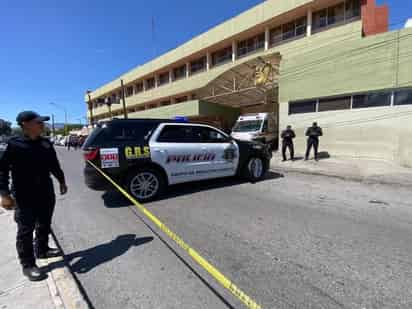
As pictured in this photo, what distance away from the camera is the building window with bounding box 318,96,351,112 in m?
10.3

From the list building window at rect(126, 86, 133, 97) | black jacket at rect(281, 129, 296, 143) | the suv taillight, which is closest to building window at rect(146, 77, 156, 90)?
building window at rect(126, 86, 133, 97)

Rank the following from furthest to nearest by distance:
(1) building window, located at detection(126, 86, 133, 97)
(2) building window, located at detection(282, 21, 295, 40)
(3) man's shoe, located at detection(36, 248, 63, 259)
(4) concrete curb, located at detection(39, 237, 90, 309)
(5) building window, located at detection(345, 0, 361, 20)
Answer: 1. (1) building window, located at detection(126, 86, 133, 97)
2. (2) building window, located at detection(282, 21, 295, 40)
3. (5) building window, located at detection(345, 0, 361, 20)
4. (3) man's shoe, located at detection(36, 248, 63, 259)
5. (4) concrete curb, located at detection(39, 237, 90, 309)

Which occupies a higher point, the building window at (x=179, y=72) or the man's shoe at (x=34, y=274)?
the building window at (x=179, y=72)

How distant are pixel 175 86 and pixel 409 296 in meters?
26.7

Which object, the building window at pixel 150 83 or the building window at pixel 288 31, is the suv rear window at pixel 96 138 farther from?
the building window at pixel 150 83

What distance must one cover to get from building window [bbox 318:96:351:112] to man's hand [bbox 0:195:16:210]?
12.4 m

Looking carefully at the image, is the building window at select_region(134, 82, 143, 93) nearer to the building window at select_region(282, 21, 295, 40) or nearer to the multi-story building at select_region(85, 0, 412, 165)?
the multi-story building at select_region(85, 0, 412, 165)

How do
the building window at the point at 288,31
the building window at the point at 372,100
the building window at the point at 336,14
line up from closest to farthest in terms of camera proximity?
the building window at the point at 372,100 → the building window at the point at 336,14 → the building window at the point at 288,31

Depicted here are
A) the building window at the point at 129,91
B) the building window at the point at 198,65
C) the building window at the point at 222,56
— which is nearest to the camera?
the building window at the point at 222,56

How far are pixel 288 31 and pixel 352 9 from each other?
176 inches

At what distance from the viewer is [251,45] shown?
802 inches

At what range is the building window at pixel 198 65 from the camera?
81.2 feet

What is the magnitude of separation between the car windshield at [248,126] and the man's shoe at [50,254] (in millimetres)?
11735

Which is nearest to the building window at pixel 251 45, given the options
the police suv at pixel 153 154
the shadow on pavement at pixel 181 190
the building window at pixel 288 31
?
the building window at pixel 288 31
